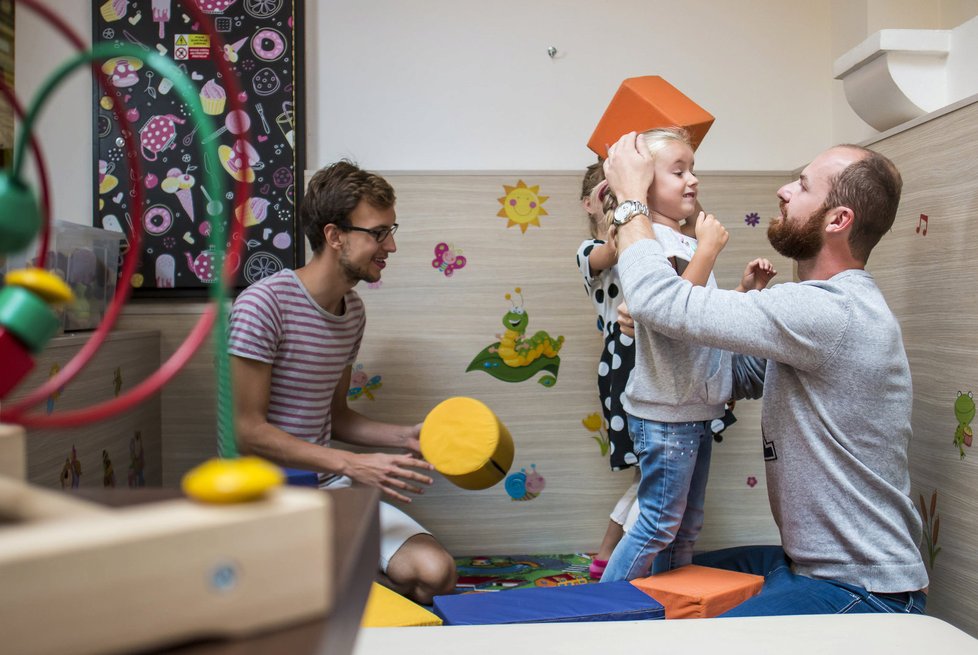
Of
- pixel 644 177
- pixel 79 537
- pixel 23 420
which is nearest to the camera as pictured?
pixel 79 537

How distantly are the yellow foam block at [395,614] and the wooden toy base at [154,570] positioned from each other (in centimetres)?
115

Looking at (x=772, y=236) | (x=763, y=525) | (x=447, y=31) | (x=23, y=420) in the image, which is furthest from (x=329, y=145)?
(x=23, y=420)

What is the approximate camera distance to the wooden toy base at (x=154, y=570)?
292 mm

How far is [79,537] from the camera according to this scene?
0.97 feet

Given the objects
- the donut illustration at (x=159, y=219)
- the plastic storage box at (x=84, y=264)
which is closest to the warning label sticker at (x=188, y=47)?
the donut illustration at (x=159, y=219)

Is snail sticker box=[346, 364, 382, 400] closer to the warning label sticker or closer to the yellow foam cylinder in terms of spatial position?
the yellow foam cylinder

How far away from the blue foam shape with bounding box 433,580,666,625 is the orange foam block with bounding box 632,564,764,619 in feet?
0.19

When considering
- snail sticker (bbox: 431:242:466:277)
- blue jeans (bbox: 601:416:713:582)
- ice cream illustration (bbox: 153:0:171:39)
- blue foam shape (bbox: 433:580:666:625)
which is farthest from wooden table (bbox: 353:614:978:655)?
ice cream illustration (bbox: 153:0:171:39)

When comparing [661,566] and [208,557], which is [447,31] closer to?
[661,566]

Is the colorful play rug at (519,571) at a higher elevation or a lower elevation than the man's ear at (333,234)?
lower

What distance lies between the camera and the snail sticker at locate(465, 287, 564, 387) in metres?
2.46

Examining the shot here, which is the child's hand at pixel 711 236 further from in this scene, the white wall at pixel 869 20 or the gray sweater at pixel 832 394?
the white wall at pixel 869 20

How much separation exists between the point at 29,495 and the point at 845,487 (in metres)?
1.36

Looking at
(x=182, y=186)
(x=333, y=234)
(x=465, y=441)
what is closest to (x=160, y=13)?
(x=182, y=186)
